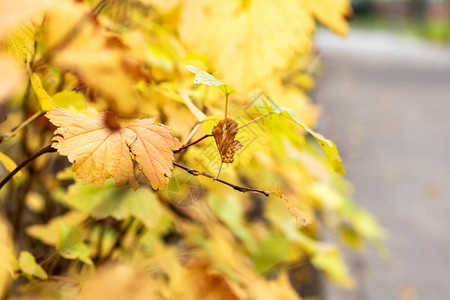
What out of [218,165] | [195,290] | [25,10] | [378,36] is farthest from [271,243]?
[378,36]

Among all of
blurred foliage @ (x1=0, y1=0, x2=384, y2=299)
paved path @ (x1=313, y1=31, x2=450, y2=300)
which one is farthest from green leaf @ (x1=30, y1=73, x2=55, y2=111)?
paved path @ (x1=313, y1=31, x2=450, y2=300)

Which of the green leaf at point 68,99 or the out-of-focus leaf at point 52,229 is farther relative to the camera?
the out-of-focus leaf at point 52,229

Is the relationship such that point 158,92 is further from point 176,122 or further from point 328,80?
point 328,80

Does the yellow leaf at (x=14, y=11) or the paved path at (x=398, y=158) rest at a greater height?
the yellow leaf at (x=14, y=11)

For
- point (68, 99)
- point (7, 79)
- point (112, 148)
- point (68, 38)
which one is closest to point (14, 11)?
point (7, 79)

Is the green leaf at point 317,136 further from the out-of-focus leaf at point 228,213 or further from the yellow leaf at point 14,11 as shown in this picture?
the out-of-focus leaf at point 228,213

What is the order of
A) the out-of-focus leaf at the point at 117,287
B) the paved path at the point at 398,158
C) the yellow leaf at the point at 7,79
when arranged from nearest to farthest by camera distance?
the yellow leaf at the point at 7,79 → the out-of-focus leaf at the point at 117,287 → the paved path at the point at 398,158

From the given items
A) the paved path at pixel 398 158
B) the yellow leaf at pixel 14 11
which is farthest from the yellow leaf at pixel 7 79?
the paved path at pixel 398 158

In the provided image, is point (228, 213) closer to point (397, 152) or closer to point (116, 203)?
point (116, 203)
